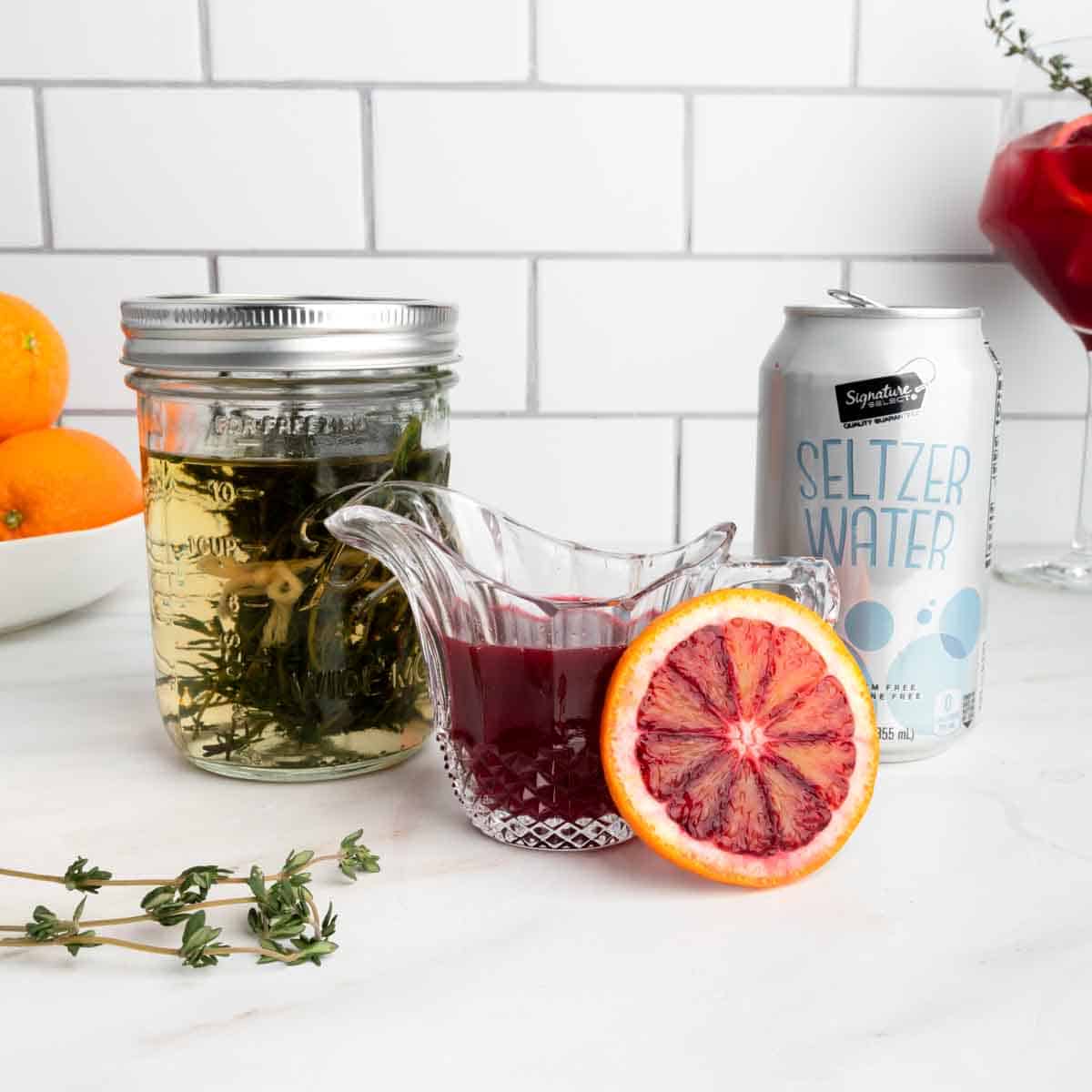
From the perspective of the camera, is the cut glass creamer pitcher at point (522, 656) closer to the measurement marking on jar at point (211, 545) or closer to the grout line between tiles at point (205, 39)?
the measurement marking on jar at point (211, 545)

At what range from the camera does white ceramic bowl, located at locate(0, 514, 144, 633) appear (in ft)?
2.51

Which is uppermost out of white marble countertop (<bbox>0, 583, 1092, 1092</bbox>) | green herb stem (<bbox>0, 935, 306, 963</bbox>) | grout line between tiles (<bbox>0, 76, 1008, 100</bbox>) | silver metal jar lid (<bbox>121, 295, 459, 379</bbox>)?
grout line between tiles (<bbox>0, 76, 1008, 100</bbox>)

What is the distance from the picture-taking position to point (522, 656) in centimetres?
49

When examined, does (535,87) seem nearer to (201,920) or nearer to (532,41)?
(532,41)

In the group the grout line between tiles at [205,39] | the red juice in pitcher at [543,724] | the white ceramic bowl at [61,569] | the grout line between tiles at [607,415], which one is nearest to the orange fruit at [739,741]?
the red juice in pitcher at [543,724]

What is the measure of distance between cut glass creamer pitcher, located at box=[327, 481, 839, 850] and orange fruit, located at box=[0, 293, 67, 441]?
40cm

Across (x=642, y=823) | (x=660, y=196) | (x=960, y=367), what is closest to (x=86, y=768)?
(x=642, y=823)

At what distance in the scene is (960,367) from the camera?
55 cm

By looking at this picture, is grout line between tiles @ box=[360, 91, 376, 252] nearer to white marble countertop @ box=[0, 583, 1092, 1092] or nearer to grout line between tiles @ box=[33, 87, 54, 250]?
grout line between tiles @ box=[33, 87, 54, 250]

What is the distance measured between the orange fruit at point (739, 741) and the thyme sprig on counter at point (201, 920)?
0.13m

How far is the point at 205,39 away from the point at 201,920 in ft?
2.50

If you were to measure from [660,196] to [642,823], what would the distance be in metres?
0.65

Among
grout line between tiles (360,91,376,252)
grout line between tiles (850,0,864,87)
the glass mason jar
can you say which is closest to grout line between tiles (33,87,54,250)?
grout line between tiles (360,91,376,252)

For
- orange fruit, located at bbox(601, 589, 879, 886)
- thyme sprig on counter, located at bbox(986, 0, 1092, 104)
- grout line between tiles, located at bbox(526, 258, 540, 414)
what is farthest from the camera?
grout line between tiles, located at bbox(526, 258, 540, 414)
